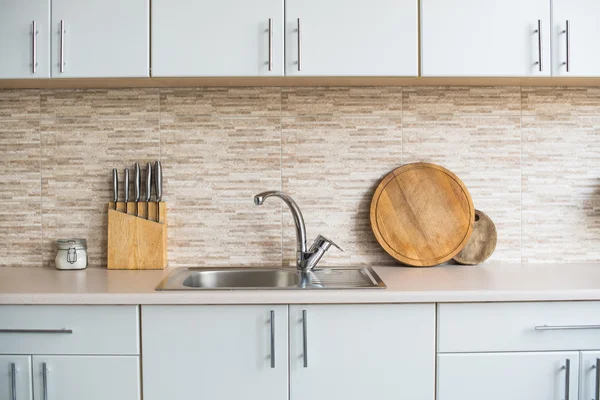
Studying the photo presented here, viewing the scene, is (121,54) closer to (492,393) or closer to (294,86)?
(294,86)

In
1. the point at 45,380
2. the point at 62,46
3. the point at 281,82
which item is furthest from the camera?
the point at 281,82

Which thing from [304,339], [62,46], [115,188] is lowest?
[304,339]

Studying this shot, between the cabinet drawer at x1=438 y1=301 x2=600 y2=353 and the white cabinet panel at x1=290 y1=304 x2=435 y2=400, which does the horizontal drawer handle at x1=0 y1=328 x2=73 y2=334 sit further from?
the cabinet drawer at x1=438 y1=301 x2=600 y2=353

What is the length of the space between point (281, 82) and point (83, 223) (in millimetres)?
1063

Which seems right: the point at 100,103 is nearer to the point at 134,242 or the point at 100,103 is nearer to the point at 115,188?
the point at 115,188

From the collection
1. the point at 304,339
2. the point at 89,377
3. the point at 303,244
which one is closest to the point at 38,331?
the point at 89,377

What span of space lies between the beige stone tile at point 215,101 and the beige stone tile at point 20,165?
594mm

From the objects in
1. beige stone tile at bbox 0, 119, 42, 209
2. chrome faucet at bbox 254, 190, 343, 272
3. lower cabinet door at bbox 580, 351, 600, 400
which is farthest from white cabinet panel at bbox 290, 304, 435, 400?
beige stone tile at bbox 0, 119, 42, 209

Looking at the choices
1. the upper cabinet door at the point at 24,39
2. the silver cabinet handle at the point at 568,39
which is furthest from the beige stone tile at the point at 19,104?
the silver cabinet handle at the point at 568,39

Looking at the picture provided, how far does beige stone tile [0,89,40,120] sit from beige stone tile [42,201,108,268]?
40 cm

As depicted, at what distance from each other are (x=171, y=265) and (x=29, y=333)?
0.65 meters

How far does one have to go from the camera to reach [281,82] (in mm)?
2031

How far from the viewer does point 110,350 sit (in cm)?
166

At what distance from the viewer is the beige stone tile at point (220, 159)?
7.21 feet
